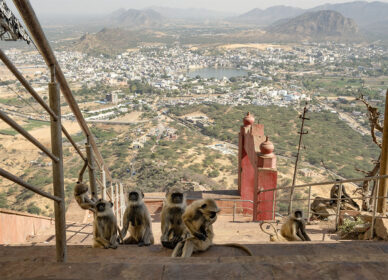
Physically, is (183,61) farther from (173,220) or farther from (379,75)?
(173,220)

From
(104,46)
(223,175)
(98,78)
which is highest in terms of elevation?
(104,46)

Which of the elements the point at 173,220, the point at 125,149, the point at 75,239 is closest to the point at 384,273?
the point at 173,220

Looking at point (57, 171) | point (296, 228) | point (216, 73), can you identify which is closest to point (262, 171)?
point (296, 228)

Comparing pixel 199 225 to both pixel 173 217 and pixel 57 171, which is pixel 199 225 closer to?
pixel 173 217

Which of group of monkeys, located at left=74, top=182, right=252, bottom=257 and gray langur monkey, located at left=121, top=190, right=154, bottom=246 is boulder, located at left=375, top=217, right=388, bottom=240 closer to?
group of monkeys, located at left=74, top=182, right=252, bottom=257

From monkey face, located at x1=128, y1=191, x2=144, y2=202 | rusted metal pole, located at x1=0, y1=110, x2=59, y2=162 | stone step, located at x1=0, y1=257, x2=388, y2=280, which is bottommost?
monkey face, located at x1=128, y1=191, x2=144, y2=202

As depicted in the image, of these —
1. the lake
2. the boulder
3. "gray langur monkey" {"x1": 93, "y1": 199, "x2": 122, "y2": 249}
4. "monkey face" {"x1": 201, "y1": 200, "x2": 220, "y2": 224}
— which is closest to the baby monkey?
"gray langur monkey" {"x1": 93, "y1": 199, "x2": 122, "y2": 249}
